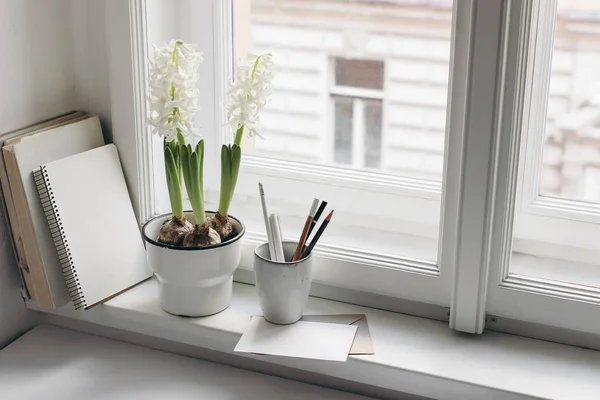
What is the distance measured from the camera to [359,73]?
134cm

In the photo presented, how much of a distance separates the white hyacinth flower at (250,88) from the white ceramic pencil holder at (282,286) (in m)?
0.21

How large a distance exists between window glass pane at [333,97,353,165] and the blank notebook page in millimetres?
378

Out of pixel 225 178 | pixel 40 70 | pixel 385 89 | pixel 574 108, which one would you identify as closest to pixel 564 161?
pixel 574 108

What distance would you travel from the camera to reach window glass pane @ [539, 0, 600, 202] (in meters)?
1.14

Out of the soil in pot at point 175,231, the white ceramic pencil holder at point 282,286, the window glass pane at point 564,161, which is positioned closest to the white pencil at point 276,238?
the white ceramic pencil holder at point 282,286

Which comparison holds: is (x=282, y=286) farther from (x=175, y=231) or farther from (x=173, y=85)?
(x=173, y=85)

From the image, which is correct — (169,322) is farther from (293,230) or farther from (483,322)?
(483,322)

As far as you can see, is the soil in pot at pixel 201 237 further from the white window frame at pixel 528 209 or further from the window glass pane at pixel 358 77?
the white window frame at pixel 528 209

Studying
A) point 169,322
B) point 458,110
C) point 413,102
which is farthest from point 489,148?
Result: point 169,322

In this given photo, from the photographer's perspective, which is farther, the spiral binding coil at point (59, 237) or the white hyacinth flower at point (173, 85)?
the spiral binding coil at point (59, 237)

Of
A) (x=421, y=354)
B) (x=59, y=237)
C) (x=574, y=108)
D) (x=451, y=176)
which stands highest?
(x=574, y=108)

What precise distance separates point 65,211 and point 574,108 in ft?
2.64

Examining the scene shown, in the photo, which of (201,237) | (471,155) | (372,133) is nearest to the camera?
(471,155)

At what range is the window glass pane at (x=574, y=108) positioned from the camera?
3.74 feet
